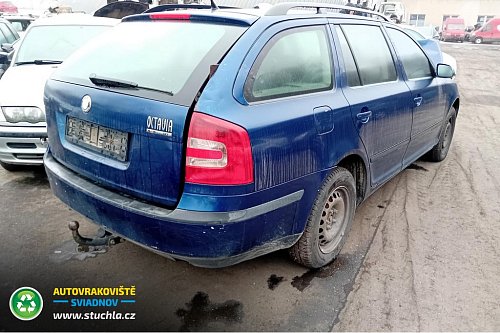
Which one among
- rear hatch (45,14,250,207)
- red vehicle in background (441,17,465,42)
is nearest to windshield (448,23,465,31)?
red vehicle in background (441,17,465,42)

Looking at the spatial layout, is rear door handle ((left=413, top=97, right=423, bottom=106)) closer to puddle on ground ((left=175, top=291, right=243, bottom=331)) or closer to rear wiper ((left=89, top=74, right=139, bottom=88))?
puddle on ground ((left=175, top=291, right=243, bottom=331))

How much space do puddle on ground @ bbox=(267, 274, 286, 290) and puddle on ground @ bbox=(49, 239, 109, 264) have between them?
1302mm

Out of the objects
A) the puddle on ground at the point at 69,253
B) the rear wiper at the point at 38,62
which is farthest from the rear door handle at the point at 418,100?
the rear wiper at the point at 38,62

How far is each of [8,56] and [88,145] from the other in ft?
14.6

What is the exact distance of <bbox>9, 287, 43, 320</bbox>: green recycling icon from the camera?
2.45m

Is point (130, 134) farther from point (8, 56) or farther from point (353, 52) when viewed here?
point (8, 56)

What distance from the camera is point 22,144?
410cm

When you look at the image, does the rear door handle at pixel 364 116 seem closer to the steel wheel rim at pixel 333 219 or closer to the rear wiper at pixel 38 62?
the steel wheel rim at pixel 333 219

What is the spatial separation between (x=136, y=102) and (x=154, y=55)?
44 centimetres

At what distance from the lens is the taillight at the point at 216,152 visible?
200 cm

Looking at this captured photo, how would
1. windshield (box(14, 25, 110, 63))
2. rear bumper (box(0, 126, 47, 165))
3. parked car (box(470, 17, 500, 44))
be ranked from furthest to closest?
parked car (box(470, 17, 500, 44)) < windshield (box(14, 25, 110, 63)) < rear bumper (box(0, 126, 47, 165))

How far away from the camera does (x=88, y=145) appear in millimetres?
2447

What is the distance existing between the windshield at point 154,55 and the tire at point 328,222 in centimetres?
115

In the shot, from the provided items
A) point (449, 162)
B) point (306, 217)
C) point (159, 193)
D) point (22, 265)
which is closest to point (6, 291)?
point (22, 265)
